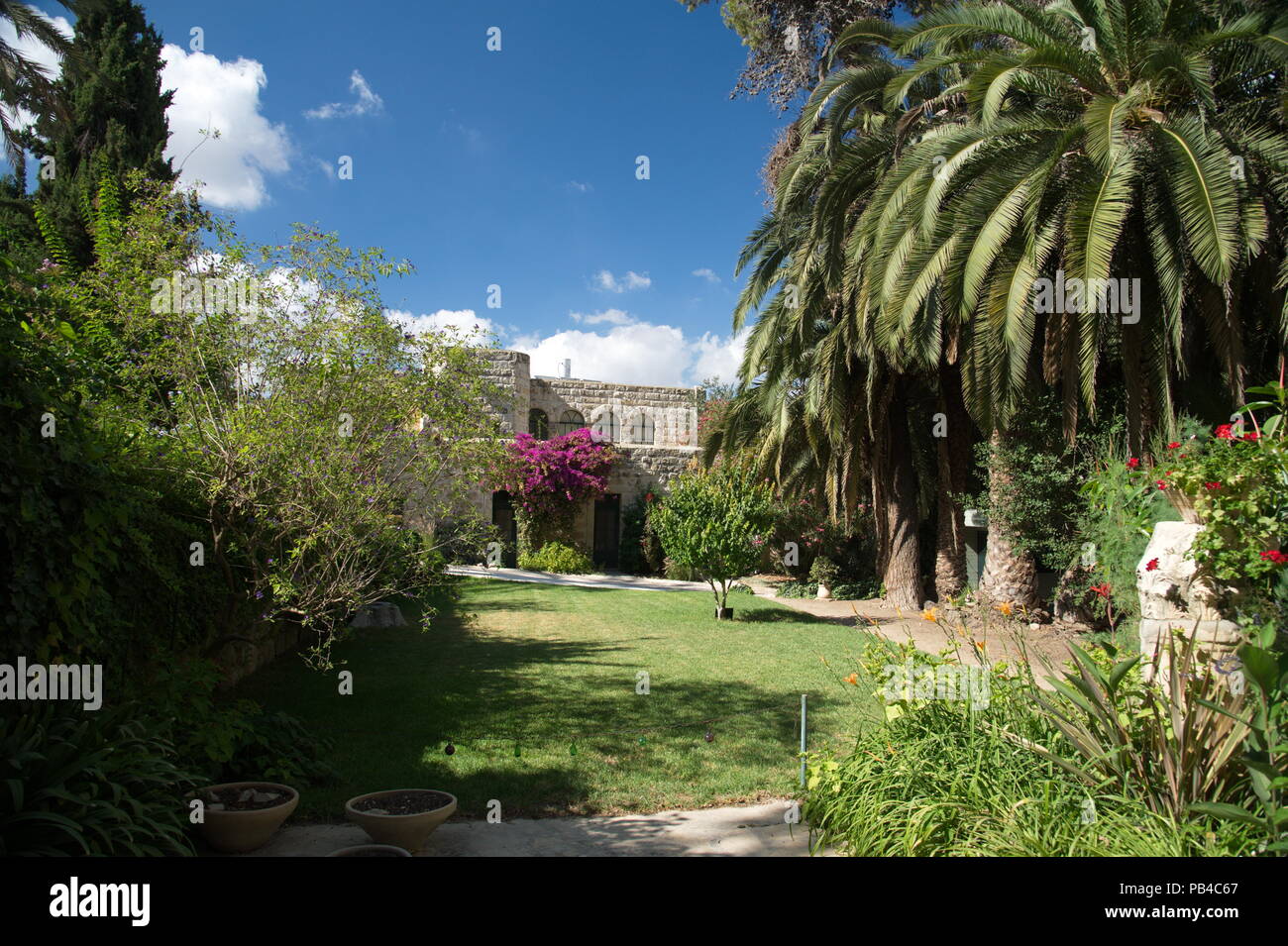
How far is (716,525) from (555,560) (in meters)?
8.59

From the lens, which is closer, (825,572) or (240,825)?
(240,825)

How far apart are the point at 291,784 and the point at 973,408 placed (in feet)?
26.4

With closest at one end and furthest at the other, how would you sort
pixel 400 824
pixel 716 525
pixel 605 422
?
pixel 400 824 → pixel 716 525 → pixel 605 422

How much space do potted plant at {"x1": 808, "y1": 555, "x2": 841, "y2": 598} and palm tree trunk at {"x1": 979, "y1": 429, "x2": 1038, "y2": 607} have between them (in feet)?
17.4

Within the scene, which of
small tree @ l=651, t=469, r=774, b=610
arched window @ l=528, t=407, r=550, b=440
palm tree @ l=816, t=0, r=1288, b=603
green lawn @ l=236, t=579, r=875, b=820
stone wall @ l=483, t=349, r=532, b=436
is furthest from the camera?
arched window @ l=528, t=407, r=550, b=440

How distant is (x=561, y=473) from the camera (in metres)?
21.2

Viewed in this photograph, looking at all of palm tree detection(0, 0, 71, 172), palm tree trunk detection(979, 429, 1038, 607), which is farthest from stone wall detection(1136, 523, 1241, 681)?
palm tree detection(0, 0, 71, 172)

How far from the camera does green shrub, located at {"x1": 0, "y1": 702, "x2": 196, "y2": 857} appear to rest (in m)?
2.90

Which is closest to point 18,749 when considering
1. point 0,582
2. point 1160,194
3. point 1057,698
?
point 0,582

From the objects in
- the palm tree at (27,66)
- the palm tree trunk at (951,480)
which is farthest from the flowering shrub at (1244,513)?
the palm tree at (27,66)

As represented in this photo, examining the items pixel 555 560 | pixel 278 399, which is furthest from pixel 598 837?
pixel 555 560

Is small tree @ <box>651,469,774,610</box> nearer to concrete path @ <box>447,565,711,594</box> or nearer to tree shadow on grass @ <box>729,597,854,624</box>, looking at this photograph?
tree shadow on grass @ <box>729,597,854,624</box>

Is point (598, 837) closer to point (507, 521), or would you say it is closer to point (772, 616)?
point (772, 616)
